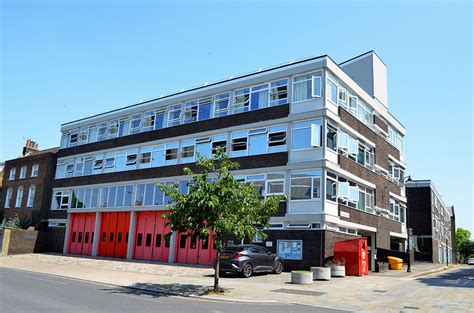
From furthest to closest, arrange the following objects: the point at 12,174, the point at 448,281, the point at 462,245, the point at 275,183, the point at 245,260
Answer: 1. the point at 462,245
2. the point at 12,174
3. the point at 275,183
4. the point at 448,281
5. the point at 245,260

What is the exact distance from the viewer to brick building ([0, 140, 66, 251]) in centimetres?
4153

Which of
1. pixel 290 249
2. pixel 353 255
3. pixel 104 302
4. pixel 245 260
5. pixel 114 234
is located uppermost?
pixel 114 234

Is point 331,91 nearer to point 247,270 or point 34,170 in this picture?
point 247,270

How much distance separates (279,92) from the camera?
27422 mm

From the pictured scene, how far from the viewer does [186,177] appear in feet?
102

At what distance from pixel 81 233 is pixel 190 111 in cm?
1584

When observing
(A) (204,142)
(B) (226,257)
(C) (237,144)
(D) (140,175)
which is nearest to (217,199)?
(B) (226,257)

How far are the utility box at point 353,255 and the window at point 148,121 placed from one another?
1879cm

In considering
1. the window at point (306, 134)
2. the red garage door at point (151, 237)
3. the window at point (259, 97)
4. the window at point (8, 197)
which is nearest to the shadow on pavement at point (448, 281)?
the window at point (306, 134)

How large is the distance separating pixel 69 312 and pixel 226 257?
11.0 metres

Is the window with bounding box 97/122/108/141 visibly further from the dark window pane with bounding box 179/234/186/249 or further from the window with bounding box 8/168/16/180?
the dark window pane with bounding box 179/234/186/249

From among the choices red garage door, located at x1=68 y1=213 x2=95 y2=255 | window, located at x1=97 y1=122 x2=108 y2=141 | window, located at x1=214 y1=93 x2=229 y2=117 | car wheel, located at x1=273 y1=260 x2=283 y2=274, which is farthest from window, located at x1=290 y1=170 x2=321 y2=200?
window, located at x1=97 y1=122 x2=108 y2=141

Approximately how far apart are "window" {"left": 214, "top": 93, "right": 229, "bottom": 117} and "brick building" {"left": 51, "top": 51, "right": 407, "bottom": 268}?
0.25 ft

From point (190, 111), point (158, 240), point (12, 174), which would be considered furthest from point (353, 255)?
point (12, 174)
